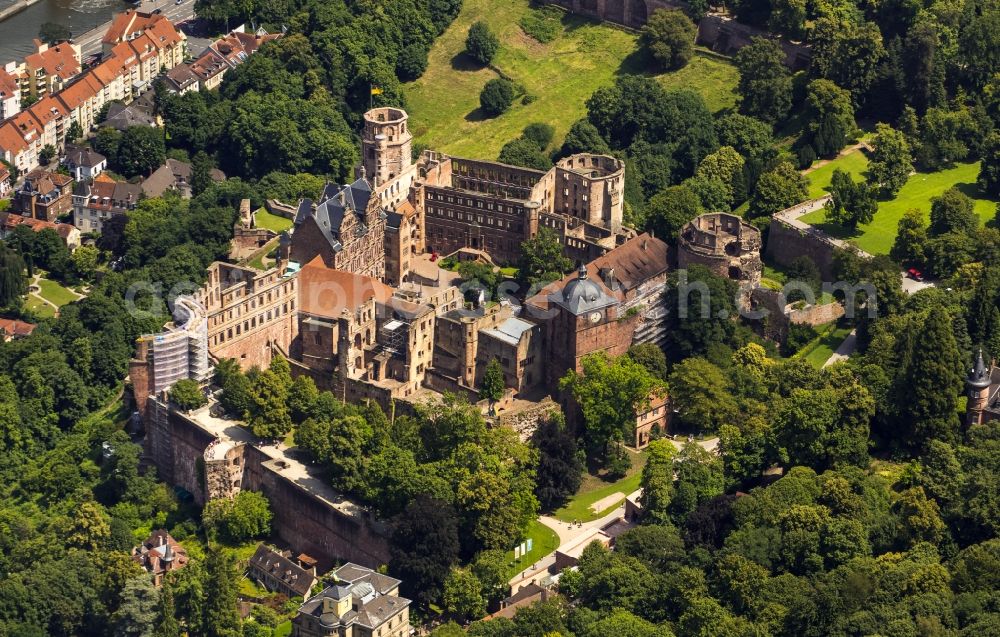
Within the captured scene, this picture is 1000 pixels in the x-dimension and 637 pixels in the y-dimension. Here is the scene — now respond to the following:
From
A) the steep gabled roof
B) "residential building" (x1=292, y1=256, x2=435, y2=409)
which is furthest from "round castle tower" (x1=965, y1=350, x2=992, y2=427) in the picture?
the steep gabled roof

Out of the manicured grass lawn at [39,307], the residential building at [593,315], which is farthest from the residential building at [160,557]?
the manicured grass lawn at [39,307]

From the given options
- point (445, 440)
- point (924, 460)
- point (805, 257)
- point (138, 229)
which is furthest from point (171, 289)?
point (924, 460)

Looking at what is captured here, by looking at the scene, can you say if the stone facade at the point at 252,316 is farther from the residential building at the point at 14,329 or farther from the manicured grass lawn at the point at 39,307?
the manicured grass lawn at the point at 39,307

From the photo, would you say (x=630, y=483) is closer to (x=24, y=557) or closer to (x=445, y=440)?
(x=445, y=440)

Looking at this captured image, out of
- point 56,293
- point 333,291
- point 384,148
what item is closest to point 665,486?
point 333,291

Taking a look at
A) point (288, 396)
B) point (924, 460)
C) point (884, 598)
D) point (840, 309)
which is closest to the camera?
point (884, 598)
